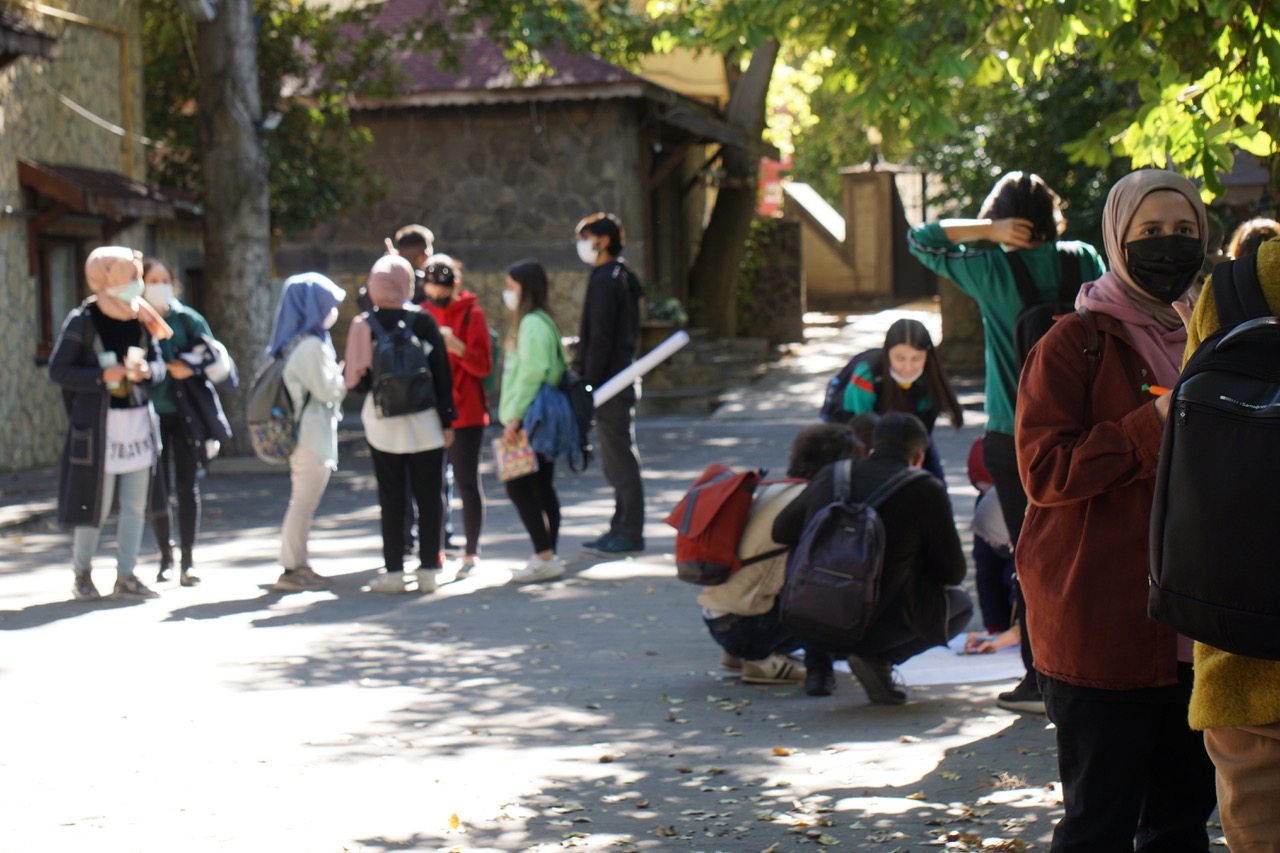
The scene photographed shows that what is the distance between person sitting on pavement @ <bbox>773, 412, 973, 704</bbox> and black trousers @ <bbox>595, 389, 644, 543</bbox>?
3.89 metres

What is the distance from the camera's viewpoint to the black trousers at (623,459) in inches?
388

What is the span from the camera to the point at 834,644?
5750mm

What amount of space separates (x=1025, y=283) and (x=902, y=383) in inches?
79.1

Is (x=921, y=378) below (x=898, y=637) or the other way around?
the other way around

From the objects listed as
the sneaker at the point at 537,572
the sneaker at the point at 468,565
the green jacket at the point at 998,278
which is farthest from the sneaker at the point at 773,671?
the sneaker at the point at 468,565

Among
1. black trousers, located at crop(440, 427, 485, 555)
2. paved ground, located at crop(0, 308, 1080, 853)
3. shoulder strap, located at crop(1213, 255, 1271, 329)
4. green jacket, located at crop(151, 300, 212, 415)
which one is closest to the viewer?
shoulder strap, located at crop(1213, 255, 1271, 329)

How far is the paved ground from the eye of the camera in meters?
4.63

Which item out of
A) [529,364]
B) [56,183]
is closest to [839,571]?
[529,364]

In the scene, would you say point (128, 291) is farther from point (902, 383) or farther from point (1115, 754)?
point (1115, 754)

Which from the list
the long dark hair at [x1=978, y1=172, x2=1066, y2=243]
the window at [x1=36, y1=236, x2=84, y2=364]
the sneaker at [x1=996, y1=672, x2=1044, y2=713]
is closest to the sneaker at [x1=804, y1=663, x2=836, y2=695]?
the sneaker at [x1=996, y1=672, x2=1044, y2=713]

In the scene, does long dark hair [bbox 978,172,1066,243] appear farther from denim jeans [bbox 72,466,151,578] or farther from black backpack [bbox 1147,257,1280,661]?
denim jeans [bbox 72,466,151,578]

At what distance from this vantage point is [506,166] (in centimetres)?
2234

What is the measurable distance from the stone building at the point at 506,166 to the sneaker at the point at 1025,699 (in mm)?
16103

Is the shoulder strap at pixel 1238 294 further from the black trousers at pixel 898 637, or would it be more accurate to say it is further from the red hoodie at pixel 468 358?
the red hoodie at pixel 468 358
